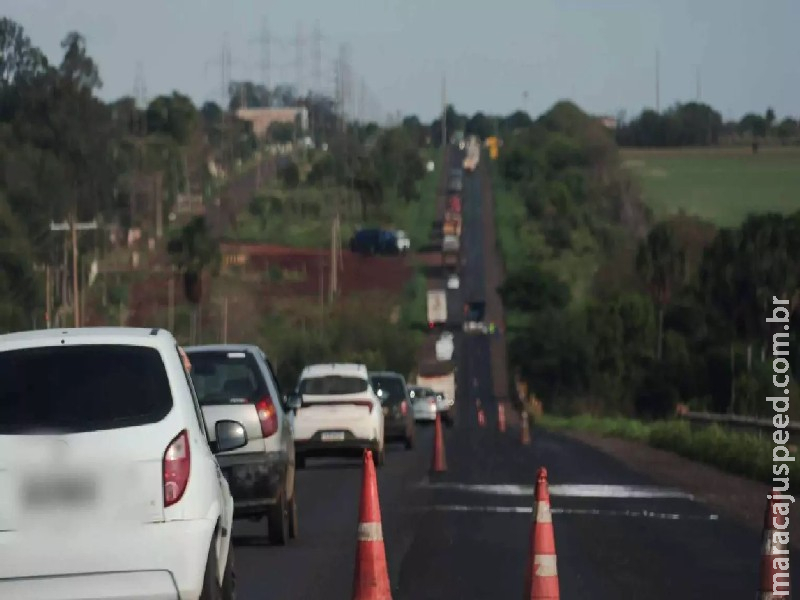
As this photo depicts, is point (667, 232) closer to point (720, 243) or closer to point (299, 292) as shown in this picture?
point (720, 243)

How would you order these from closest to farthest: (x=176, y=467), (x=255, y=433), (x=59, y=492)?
(x=59, y=492)
(x=176, y=467)
(x=255, y=433)

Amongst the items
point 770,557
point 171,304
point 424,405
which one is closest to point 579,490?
point 770,557

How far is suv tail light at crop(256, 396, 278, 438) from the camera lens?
51.2ft

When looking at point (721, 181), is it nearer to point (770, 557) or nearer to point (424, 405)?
point (424, 405)

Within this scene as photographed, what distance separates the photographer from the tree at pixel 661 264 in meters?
101

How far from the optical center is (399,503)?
20906mm

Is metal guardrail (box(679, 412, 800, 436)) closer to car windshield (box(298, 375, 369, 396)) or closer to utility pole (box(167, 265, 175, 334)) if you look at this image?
car windshield (box(298, 375, 369, 396))

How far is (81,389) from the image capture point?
30.4 feet

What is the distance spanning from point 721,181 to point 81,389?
279 ft

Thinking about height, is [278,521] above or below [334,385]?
above

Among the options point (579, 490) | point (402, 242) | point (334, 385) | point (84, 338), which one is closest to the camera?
point (84, 338)

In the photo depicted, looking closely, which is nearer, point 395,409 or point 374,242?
point 395,409

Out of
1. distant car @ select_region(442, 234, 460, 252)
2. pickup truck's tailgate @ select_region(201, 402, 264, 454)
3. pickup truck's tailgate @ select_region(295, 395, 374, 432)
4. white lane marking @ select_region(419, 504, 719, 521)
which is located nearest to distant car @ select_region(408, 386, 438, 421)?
pickup truck's tailgate @ select_region(295, 395, 374, 432)

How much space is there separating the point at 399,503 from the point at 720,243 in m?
64.1
